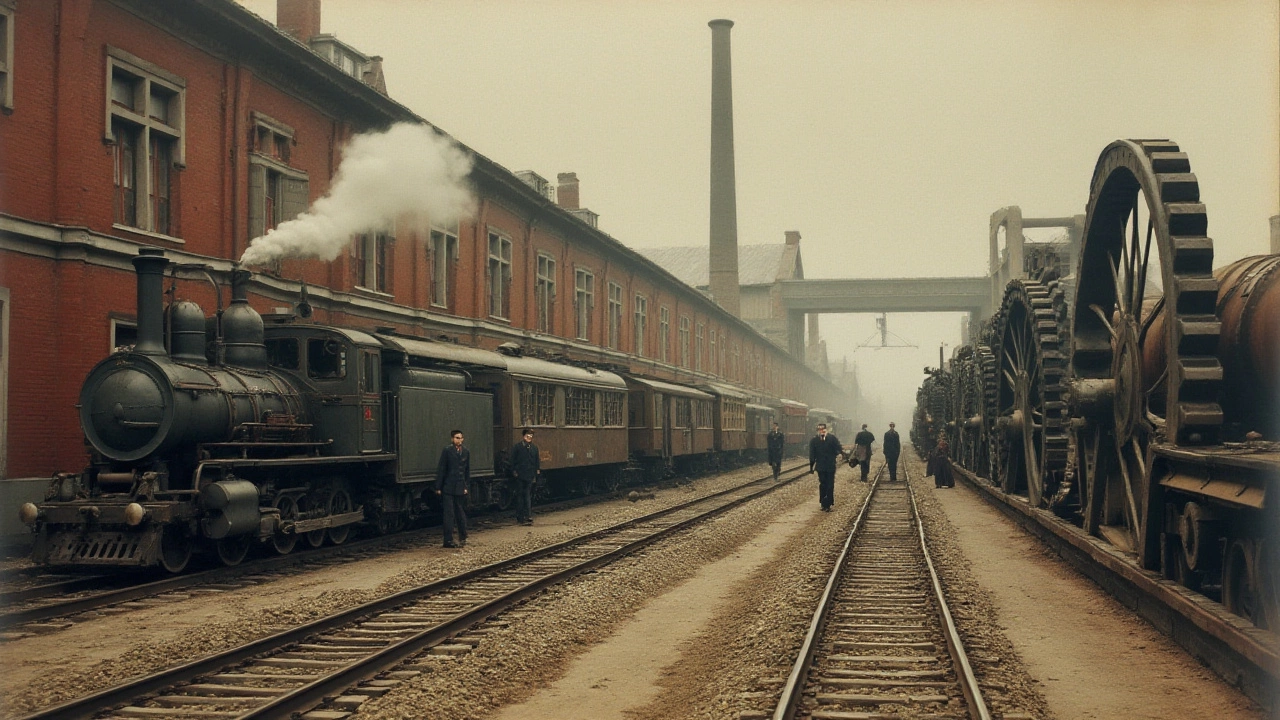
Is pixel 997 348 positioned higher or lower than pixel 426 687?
higher

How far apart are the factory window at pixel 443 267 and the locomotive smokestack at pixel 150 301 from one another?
46.9ft

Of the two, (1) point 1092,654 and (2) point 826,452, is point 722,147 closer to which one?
(2) point 826,452

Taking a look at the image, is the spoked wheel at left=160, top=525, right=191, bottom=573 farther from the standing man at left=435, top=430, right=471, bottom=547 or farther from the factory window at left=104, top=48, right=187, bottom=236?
the factory window at left=104, top=48, right=187, bottom=236

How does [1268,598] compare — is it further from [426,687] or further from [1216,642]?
[426,687]

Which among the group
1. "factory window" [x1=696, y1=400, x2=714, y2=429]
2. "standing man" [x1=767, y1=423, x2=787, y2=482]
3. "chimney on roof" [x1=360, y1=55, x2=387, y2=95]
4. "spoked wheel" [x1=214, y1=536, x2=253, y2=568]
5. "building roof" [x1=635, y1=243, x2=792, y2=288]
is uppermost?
"building roof" [x1=635, y1=243, x2=792, y2=288]

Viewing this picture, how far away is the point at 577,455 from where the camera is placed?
22891 mm

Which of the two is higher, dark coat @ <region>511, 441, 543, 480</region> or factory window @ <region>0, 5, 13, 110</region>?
factory window @ <region>0, 5, 13, 110</region>

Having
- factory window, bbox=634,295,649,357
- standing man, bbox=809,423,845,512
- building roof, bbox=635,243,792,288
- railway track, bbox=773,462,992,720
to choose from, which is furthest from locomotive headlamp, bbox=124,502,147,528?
building roof, bbox=635,243,792,288

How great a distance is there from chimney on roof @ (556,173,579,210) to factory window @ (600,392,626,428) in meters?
15.5

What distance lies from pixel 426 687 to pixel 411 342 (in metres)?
9.75

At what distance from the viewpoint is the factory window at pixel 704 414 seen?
34.9m

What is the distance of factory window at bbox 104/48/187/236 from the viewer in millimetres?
16219

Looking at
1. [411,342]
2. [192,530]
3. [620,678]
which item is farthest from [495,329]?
[620,678]

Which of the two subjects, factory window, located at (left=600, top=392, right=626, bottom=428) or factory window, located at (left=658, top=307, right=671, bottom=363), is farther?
factory window, located at (left=658, top=307, right=671, bottom=363)
